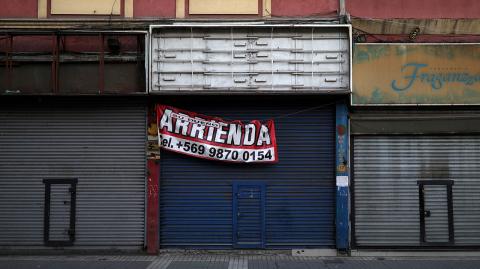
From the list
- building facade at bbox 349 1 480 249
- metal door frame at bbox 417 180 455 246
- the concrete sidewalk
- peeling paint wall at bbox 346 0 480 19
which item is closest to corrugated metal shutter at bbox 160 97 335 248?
the concrete sidewalk

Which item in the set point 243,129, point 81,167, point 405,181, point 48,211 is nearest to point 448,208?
point 405,181

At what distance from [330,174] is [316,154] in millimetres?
616

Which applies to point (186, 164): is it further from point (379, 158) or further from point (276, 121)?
point (379, 158)

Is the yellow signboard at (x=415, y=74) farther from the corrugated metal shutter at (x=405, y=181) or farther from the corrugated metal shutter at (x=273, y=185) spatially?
the corrugated metal shutter at (x=273, y=185)

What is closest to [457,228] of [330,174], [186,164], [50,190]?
[330,174]

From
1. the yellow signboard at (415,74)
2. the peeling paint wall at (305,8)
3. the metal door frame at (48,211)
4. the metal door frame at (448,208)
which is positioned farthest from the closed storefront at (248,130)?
the metal door frame at (48,211)

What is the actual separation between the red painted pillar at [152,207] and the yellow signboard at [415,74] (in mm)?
5271

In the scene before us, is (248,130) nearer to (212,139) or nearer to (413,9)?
(212,139)

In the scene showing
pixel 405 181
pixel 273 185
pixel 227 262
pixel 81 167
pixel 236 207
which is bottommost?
pixel 227 262

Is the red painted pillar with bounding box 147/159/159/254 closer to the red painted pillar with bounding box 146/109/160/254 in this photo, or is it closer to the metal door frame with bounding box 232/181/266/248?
the red painted pillar with bounding box 146/109/160/254

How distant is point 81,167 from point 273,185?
16.1ft

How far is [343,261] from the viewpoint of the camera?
11.9 meters

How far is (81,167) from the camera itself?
41.9 feet

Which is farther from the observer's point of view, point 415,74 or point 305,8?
A: point 305,8
